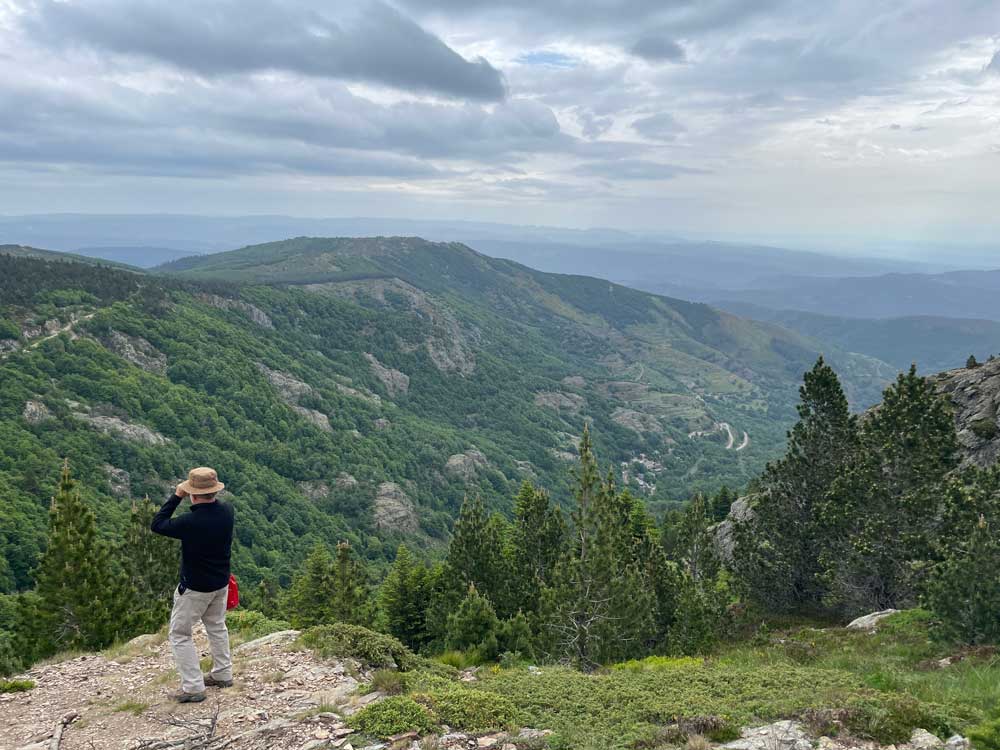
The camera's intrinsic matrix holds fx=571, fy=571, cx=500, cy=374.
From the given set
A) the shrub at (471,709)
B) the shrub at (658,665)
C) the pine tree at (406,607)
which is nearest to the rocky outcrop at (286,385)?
the pine tree at (406,607)

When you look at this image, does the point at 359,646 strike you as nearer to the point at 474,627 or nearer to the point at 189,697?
the point at 189,697

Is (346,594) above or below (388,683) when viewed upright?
below

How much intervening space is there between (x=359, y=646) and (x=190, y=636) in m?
→ 3.69

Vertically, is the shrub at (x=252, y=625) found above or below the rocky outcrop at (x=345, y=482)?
above

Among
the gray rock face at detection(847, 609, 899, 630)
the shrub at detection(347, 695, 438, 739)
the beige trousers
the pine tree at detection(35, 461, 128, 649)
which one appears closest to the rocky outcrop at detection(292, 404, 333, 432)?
the pine tree at detection(35, 461, 128, 649)

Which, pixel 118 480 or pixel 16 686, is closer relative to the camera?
pixel 16 686

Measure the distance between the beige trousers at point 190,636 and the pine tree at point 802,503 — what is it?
25.1m

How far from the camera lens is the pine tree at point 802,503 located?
26984mm

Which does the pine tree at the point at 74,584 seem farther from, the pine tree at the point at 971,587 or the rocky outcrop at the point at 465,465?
→ the rocky outcrop at the point at 465,465

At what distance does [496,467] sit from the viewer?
194m

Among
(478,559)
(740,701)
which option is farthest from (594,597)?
(740,701)

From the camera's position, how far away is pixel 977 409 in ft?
105

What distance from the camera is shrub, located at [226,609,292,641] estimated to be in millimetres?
14891

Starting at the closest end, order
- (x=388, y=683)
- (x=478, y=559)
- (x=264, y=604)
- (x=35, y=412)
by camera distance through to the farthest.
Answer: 1. (x=388, y=683)
2. (x=478, y=559)
3. (x=264, y=604)
4. (x=35, y=412)
